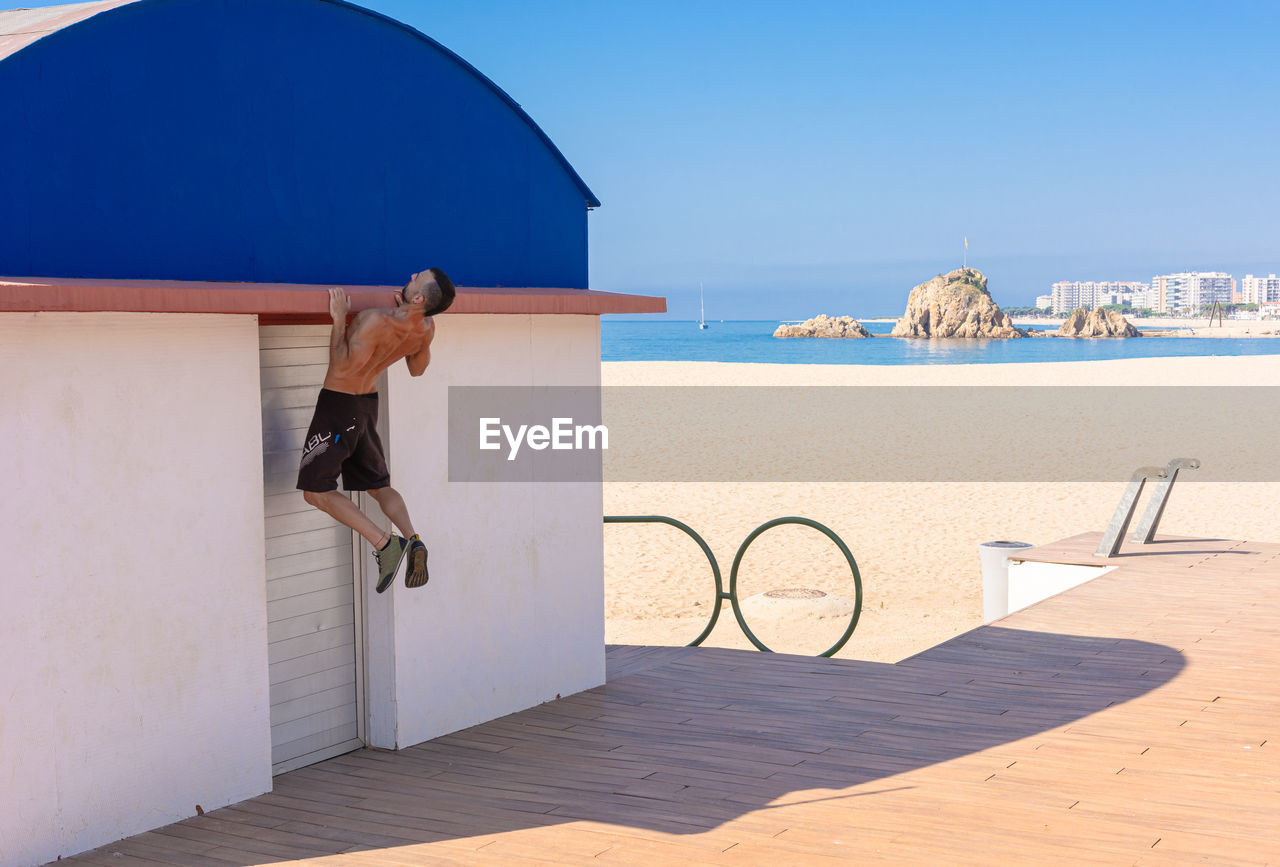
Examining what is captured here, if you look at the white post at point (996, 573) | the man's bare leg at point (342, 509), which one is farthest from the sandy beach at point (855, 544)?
the man's bare leg at point (342, 509)

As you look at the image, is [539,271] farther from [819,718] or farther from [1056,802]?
[1056,802]

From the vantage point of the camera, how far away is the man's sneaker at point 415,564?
5809mm

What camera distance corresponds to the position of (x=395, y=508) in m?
5.95

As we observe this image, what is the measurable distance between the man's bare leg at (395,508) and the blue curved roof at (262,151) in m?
1.12

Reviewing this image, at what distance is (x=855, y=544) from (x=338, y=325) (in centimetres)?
1099

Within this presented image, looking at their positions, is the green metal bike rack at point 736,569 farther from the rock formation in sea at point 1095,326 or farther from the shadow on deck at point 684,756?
the rock formation in sea at point 1095,326

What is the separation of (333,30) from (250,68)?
0.64 metres

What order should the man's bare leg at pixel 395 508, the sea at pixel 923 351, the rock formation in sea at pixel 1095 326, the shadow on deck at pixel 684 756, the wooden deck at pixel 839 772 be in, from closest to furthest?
the wooden deck at pixel 839 772
the shadow on deck at pixel 684 756
the man's bare leg at pixel 395 508
the sea at pixel 923 351
the rock formation in sea at pixel 1095 326

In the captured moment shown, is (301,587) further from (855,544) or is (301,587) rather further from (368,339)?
(855,544)

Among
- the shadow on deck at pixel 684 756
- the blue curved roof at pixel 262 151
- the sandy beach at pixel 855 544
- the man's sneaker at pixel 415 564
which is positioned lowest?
the sandy beach at pixel 855 544

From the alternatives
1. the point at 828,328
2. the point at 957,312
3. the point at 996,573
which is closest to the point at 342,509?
the point at 996,573

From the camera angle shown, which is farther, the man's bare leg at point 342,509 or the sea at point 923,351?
the sea at point 923,351

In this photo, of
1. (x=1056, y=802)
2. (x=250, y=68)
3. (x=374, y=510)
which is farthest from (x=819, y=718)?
(x=250, y=68)

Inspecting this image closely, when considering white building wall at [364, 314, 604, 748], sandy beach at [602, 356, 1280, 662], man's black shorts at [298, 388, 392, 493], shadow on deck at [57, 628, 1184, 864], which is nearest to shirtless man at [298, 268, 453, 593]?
man's black shorts at [298, 388, 392, 493]
